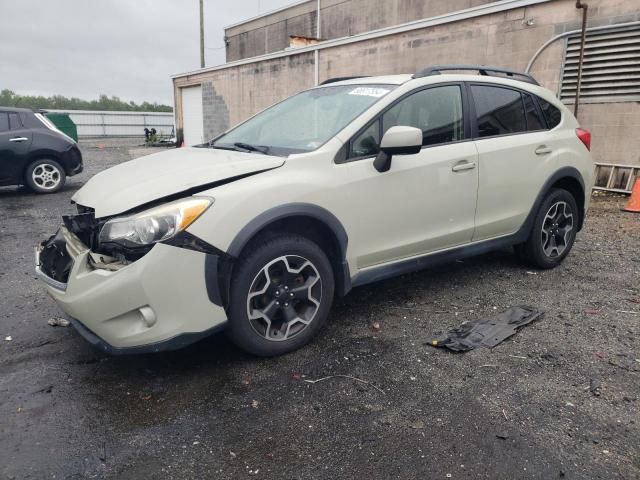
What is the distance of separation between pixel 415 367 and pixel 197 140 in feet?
67.0

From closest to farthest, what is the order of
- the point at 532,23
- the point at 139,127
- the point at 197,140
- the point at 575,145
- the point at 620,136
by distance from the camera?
the point at 575,145
the point at 620,136
the point at 532,23
the point at 197,140
the point at 139,127

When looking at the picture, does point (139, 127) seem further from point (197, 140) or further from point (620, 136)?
point (620, 136)

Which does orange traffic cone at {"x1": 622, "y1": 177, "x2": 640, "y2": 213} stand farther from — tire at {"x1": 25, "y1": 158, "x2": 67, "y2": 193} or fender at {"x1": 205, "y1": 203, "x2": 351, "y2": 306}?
tire at {"x1": 25, "y1": 158, "x2": 67, "y2": 193}

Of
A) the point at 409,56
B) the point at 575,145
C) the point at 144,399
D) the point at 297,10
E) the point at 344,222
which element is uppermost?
the point at 297,10

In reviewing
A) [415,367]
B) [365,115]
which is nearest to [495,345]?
[415,367]

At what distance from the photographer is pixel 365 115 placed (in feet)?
10.8

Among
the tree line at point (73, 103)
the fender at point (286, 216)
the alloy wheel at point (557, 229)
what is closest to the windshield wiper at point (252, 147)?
the fender at point (286, 216)

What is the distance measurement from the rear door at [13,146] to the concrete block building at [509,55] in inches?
318

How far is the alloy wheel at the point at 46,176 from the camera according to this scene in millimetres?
9117

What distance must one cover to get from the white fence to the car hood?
32.3 metres

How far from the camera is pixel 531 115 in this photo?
438 cm

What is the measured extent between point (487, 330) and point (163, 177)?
2.36m

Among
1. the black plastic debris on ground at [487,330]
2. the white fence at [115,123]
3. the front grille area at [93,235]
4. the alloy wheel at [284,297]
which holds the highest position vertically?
the white fence at [115,123]

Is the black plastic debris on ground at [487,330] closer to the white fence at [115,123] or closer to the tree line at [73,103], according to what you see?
the white fence at [115,123]
